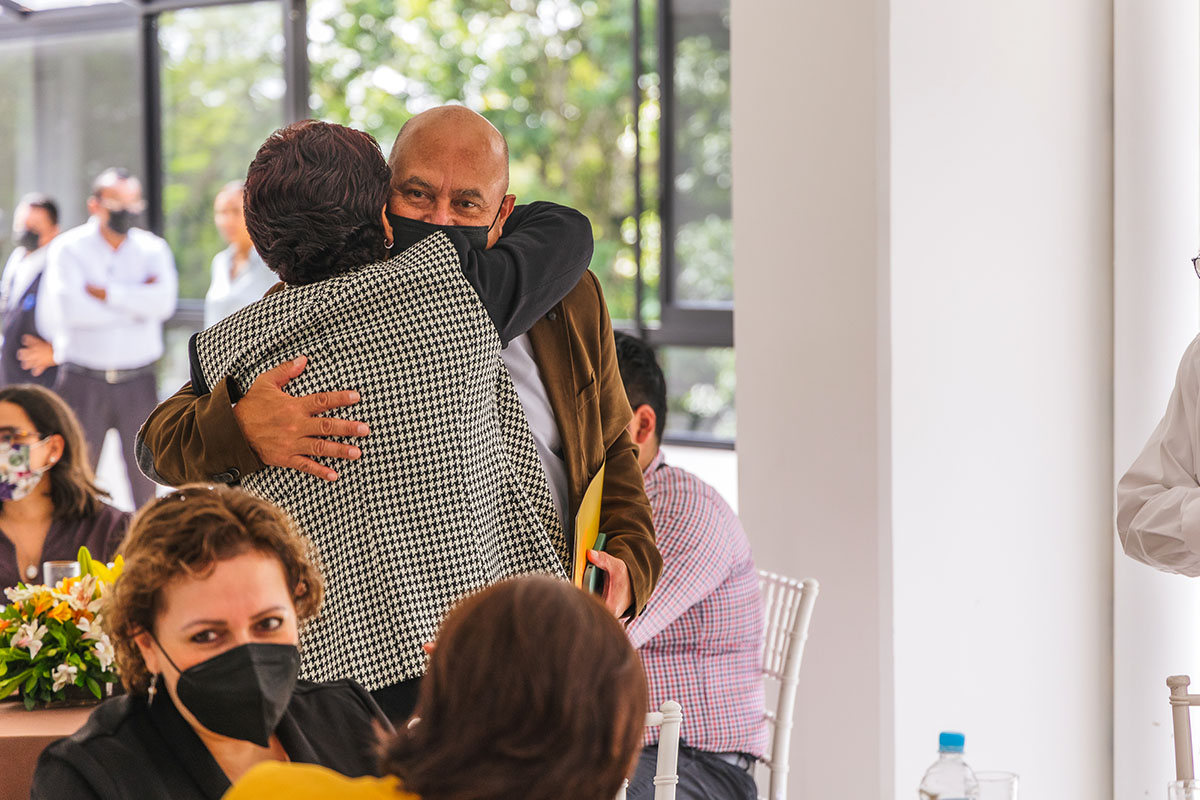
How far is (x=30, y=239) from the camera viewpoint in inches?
240

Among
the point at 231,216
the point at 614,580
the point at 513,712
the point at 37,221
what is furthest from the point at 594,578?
the point at 37,221

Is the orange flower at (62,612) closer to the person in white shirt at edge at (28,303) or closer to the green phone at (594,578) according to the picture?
Answer: the green phone at (594,578)

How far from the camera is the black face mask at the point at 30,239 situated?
610cm

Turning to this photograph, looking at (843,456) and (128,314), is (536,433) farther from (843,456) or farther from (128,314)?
(128,314)

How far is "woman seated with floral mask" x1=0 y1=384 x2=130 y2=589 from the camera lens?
9.66ft

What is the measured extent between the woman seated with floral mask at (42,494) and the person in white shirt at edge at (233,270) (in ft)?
9.06

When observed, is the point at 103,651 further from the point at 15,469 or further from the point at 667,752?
the point at 15,469

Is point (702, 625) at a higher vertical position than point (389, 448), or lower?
lower

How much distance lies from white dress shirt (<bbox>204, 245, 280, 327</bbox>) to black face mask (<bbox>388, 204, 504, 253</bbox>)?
14.2ft

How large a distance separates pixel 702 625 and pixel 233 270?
4.12 m

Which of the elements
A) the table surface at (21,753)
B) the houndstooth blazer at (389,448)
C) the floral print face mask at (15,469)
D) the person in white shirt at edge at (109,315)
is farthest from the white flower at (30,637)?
the person in white shirt at edge at (109,315)

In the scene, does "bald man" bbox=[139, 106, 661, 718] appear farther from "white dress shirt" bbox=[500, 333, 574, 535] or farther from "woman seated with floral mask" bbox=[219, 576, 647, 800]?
"woman seated with floral mask" bbox=[219, 576, 647, 800]

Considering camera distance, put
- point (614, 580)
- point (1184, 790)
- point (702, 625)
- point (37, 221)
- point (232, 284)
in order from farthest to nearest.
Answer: point (37, 221)
point (232, 284)
point (702, 625)
point (614, 580)
point (1184, 790)

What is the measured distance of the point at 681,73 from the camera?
5168mm
